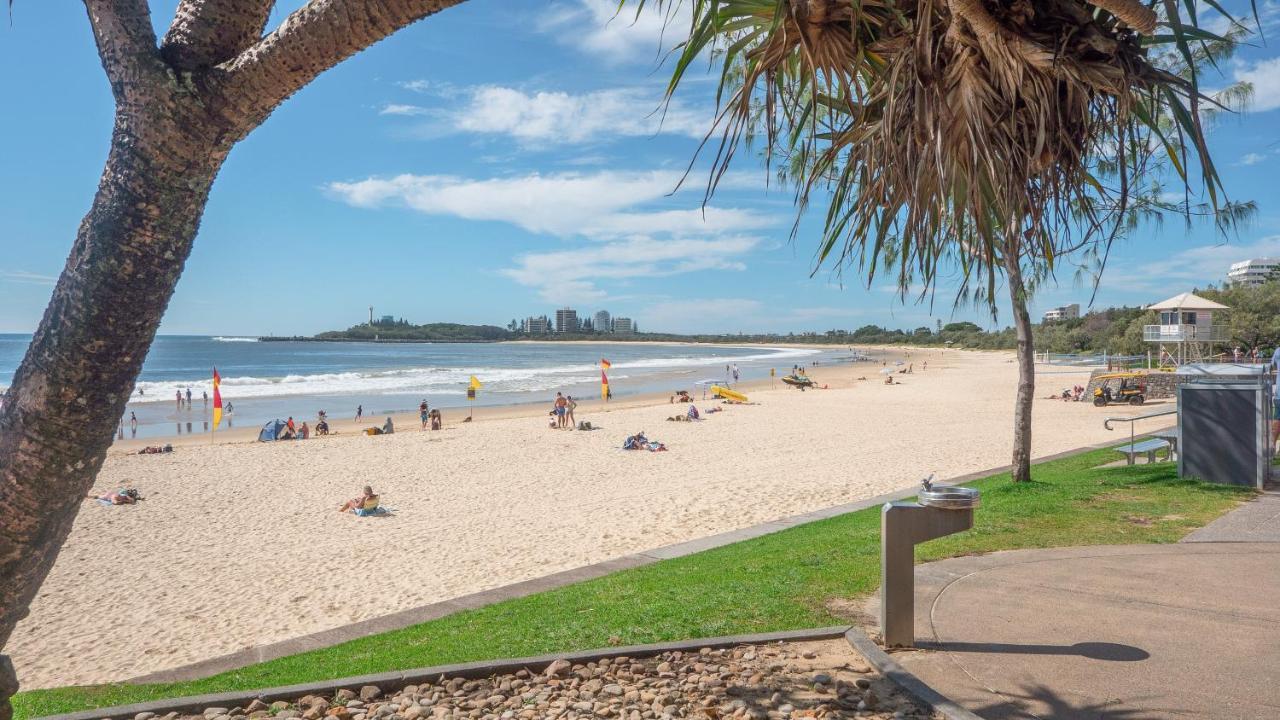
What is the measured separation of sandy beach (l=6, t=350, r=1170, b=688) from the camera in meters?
7.26

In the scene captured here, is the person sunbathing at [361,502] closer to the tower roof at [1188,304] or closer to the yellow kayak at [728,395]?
the yellow kayak at [728,395]

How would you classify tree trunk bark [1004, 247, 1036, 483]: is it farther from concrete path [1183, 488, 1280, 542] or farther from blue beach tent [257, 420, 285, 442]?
blue beach tent [257, 420, 285, 442]

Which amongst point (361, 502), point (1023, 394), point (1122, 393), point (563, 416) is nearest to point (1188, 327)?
point (1122, 393)

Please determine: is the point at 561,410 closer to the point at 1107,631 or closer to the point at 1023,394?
the point at 1023,394

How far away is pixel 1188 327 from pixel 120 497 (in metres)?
33.6

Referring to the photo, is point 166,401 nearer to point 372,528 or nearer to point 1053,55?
point 372,528

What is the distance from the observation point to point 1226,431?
25.5ft

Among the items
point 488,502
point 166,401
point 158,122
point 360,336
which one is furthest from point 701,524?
point 360,336

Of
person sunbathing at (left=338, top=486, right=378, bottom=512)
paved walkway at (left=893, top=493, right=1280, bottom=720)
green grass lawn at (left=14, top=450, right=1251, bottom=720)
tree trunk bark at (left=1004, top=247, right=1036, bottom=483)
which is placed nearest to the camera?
paved walkway at (left=893, top=493, right=1280, bottom=720)

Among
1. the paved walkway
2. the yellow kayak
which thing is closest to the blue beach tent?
the yellow kayak

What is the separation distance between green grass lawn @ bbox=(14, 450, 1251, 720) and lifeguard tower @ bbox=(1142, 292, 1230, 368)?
2351 centimetres

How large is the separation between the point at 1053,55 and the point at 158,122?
2606 millimetres

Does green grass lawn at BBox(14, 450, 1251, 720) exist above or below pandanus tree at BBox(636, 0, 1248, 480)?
below

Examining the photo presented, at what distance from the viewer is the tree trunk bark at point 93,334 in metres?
1.75
